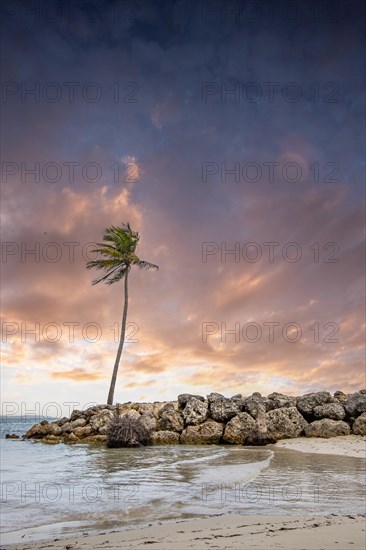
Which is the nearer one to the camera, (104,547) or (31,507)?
(104,547)

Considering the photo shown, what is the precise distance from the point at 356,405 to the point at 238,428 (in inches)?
220

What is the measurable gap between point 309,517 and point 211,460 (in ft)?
24.5

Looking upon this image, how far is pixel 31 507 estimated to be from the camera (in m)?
6.31

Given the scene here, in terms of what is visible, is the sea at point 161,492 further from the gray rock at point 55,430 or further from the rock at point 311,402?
Answer: the gray rock at point 55,430

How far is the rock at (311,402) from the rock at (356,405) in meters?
1.02

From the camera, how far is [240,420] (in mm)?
19109

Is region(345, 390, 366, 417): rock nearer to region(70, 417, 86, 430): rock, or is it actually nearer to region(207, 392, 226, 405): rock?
region(207, 392, 226, 405): rock

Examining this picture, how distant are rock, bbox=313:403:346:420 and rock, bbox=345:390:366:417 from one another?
1.05 ft

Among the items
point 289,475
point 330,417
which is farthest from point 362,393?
point 289,475

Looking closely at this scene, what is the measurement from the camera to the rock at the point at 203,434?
18891 millimetres

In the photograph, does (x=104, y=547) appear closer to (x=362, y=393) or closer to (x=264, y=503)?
(x=264, y=503)

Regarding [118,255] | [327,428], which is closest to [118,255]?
[118,255]

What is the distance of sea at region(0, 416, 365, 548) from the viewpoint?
17.7 feet

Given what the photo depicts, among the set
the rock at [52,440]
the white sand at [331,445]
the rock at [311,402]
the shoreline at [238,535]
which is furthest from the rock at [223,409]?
the shoreline at [238,535]
